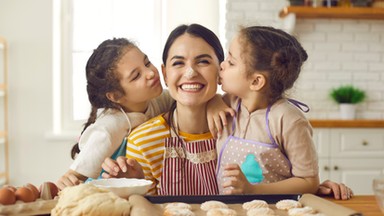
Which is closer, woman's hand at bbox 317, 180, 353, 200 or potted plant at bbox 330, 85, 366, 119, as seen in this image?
woman's hand at bbox 317, 180, 353, 200

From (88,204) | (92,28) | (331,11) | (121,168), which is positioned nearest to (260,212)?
(88,204)

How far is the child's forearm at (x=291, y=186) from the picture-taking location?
1.40 m

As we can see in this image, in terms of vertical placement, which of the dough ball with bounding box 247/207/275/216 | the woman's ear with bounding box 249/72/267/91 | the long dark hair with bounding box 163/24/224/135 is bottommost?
the dough ball with bounding box 247/207/275/216

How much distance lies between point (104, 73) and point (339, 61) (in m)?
3.15

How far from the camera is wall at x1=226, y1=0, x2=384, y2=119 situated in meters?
4.48

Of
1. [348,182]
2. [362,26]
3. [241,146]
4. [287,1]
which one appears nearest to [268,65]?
[241,146]

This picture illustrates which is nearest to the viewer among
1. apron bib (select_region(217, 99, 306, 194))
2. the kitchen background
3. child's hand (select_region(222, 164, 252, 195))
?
child's hand (select_region(222, 164, 252, 195))

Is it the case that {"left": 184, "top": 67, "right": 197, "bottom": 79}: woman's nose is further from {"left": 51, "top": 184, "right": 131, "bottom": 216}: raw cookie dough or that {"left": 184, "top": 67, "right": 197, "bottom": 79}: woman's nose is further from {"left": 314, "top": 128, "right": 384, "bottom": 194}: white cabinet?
{"left": 314, "top": 128, "right": 384, "bottom": 194}: white cabinet

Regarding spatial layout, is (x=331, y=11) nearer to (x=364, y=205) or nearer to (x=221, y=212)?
(x=364, y=205)

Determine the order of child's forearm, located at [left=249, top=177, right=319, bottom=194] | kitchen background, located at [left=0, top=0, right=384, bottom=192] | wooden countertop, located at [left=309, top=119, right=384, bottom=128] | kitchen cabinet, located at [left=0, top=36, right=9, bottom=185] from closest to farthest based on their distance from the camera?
child's forearm, located at [left=249, top=177, right=319, bottom=194], wooden countertop, located at [left=309, top=119, right=384, bottom=128], kitchen cabinet, located at [left=0, top=36, right=9, bottom=185], kitchen background, located at [left=0, top=0, right=384, bottom=192]

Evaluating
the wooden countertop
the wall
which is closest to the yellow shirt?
the wooden countertop

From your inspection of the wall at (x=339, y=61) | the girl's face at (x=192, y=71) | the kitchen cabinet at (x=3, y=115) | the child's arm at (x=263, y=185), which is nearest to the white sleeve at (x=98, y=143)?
the girl's face at (x=192, y=71)

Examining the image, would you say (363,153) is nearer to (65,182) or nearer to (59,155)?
(59,155)

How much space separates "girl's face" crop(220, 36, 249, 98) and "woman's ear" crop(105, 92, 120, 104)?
40 centimetres
